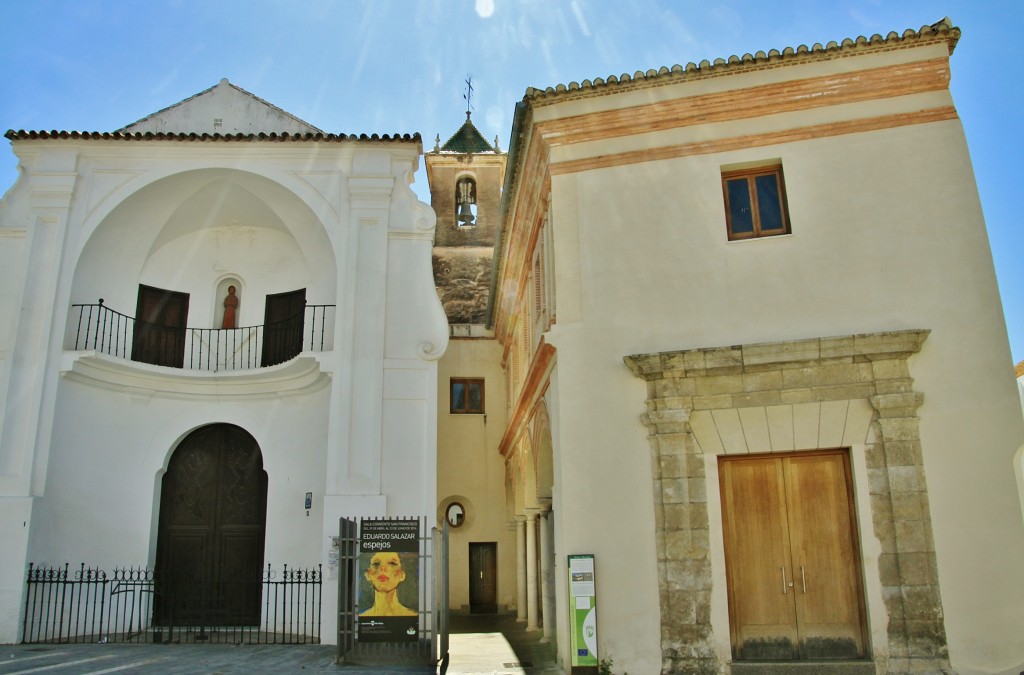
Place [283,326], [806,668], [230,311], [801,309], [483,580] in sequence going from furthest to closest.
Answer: [483,580] → [230,311] → [283,326] → [801,309] → [806,668]

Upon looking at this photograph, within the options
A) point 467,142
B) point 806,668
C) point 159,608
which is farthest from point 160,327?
point 467,142

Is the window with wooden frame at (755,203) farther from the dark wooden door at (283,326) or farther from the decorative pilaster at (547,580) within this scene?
the dark wooden door at (283,326)

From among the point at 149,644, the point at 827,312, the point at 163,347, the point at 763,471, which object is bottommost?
the point at 149,644

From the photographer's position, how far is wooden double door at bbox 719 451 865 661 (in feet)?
32.0

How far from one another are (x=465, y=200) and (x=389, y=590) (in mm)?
17962

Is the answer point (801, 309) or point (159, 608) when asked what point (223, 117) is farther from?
point (801, 309)

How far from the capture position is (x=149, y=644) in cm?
1294

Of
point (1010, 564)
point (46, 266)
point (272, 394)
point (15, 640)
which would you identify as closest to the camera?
point (1010, 564)

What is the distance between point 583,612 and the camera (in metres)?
10.0

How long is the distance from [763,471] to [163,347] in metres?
11.3

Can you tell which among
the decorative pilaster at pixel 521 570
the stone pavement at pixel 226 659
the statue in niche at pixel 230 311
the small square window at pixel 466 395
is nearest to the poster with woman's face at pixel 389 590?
the stone pavement at pixel 226 659

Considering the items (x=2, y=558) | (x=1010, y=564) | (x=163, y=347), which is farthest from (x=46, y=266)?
(x=1010, y=564)

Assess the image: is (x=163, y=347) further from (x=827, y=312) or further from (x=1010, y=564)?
(x=1010, y=564)

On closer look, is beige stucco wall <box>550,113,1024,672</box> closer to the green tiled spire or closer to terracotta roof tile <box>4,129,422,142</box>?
terracotta roof tile <box>4,129,422,142</box>
